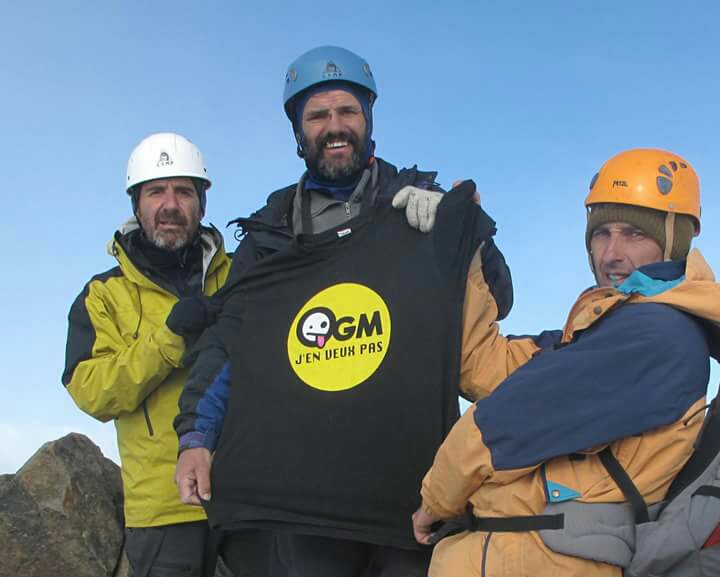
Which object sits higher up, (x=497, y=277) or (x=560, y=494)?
(x=497, y=277)

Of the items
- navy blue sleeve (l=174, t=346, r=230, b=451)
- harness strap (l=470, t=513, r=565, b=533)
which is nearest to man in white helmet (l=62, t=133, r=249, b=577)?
navy blue sleeve (l=174, t=346, r=230, b=451)

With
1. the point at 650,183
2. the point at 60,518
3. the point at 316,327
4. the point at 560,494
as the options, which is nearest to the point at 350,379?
the point at 316,327

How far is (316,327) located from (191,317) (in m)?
1.34

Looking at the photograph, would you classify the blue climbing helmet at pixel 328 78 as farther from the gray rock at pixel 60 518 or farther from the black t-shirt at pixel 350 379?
the gray rock at pixel 60 518

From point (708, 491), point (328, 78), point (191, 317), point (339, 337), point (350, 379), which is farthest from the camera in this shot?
point (191, 317)

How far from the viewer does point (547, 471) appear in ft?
10.6

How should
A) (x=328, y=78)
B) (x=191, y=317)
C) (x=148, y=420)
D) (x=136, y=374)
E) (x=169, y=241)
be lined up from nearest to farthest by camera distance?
(x=328, y=78) → (x=191, y=317) → (x=136, y=374) → (x=148, y=420) → (x=169, y=241)

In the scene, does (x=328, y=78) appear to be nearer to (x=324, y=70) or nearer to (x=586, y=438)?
(x=324, y=70)

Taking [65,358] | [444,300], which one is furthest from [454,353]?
[65,358]

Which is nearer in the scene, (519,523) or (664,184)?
(519,523)

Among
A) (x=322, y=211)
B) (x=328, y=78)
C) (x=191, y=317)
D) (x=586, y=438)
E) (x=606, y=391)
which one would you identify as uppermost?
(x=328, y=78)

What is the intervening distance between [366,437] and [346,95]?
6.97 ft

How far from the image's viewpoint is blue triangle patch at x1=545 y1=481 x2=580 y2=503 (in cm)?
315

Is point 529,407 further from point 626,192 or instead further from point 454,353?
point 626,192
